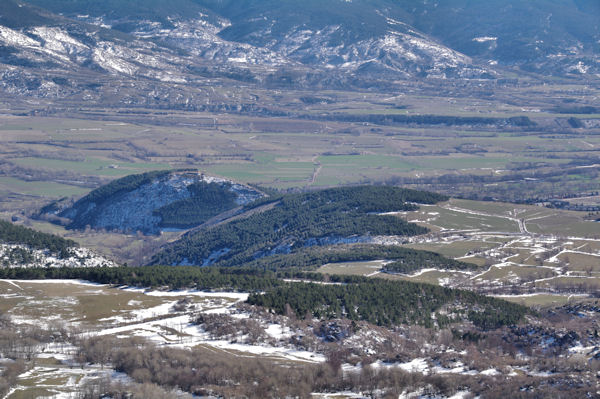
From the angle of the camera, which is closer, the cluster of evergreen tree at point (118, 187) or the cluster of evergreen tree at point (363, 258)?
the cluster of evergreen tree at point (363, 258)

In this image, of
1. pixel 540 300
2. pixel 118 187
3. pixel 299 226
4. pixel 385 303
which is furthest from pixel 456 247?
pixel 118 187

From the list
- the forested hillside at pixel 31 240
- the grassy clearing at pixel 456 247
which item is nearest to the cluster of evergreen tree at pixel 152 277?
the forested hillside at pixel 31 240

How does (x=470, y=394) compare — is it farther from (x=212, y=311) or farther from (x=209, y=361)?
(x=212, y=311)

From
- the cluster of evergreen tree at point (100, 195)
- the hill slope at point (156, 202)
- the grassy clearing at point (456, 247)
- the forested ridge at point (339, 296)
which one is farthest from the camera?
the cluster of evergreen tree at point (100, 195)

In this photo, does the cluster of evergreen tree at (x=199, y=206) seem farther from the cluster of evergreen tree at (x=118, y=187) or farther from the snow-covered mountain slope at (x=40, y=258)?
the snow-covered mountain slope at (x=40, y=258)

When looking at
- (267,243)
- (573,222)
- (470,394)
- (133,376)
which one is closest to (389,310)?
(470,394)

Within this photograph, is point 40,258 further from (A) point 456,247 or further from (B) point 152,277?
(A) point 456,247
